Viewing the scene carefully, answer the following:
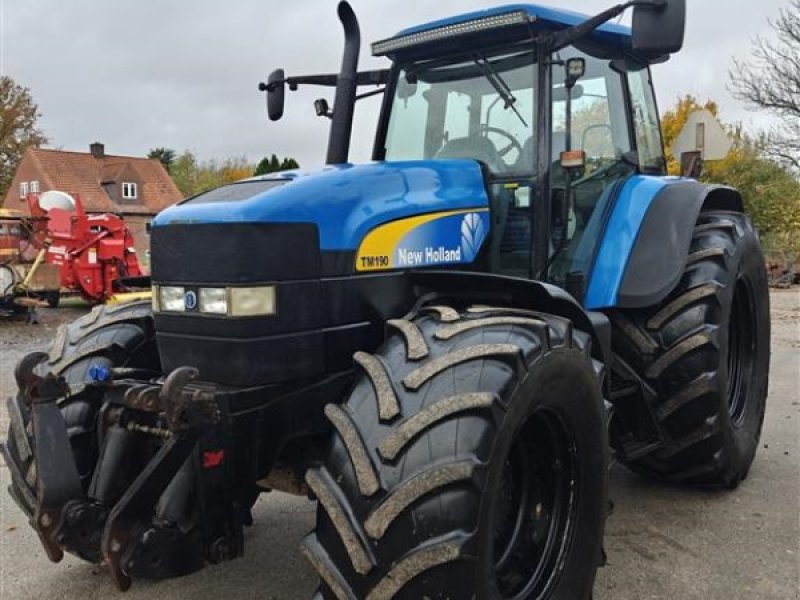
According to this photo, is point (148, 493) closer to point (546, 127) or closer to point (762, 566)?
point (546, 127)

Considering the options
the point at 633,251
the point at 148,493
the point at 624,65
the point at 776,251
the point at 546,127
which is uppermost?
the point at 624,65

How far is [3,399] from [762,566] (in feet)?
20.8

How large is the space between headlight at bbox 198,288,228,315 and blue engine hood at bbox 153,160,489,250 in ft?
0.79

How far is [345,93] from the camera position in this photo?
3.88 metres

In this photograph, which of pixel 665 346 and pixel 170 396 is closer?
pixel 170 396

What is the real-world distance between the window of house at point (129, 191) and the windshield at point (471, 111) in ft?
131

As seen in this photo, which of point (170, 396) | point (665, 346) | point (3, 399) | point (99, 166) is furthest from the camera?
point (99, 166)

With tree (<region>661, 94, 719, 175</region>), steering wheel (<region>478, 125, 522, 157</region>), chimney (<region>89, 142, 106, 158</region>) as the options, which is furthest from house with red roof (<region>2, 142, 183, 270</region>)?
steering wheel (<region>478, 125, 522, 157</region>)

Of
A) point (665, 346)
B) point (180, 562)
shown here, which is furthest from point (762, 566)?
point (180, 562)

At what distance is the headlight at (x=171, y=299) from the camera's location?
2725mm

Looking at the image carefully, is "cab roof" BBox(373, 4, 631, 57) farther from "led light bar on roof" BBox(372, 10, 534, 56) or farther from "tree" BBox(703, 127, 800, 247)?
"tree" BBox(703, 127, 800, 247)

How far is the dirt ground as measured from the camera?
3.14m

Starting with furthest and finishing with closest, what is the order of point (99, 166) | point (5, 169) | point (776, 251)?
point (99, 166) < point (5, 169) < point (776, 251)

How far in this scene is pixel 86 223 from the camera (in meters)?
13.8
